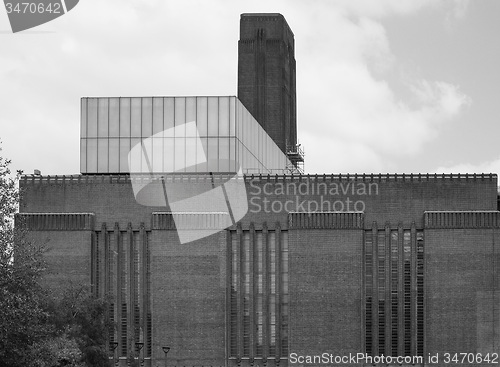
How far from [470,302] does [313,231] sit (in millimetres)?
12481

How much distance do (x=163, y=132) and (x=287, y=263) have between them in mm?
14370

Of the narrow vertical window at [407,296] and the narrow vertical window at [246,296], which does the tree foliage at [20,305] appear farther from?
the narrow vertical window at [407,296]

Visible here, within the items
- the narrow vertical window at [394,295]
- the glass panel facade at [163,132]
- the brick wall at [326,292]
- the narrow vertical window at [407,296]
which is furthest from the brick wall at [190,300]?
the narrow vertical window at [407,296]

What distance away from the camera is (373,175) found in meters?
90.6

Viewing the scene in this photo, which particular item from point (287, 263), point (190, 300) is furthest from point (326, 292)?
point (190, 300)

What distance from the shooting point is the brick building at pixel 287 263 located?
88.6m

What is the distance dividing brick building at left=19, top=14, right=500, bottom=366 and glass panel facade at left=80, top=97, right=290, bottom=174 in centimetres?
226

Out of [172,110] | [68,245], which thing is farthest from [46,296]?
[172,110]

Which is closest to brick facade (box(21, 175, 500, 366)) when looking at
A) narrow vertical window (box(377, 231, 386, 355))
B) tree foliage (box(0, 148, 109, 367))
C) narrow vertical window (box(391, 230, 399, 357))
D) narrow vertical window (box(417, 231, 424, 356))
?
narrow vertical window (box(417, 231, 424, 356))

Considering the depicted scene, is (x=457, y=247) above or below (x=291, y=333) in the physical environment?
above

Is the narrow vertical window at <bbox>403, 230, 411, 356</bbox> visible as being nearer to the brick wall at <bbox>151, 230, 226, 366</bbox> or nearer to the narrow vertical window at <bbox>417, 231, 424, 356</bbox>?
the narrow vertical window at <bbox>417, 231, 424, 356</bbox>

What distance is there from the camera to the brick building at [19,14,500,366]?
88.6 meters

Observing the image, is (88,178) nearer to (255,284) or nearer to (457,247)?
(255,284)

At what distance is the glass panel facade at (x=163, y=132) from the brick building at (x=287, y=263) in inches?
89.0
